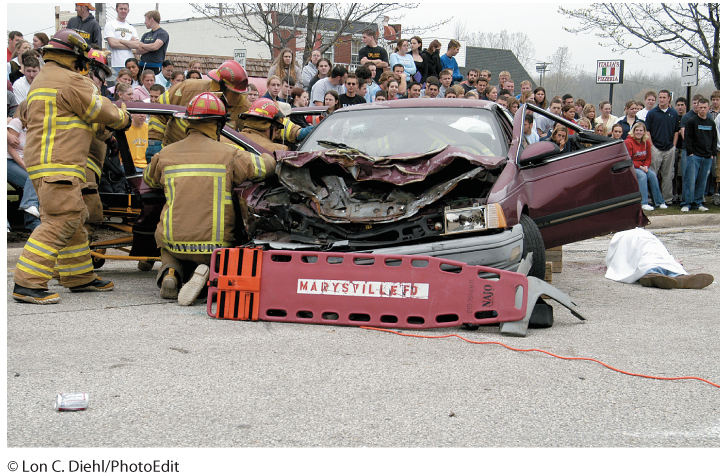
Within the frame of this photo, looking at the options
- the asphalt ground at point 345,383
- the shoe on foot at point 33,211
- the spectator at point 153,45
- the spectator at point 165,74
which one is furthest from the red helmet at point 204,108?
the spectator at point 153,45

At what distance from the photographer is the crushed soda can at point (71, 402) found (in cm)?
331

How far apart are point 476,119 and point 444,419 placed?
381cm

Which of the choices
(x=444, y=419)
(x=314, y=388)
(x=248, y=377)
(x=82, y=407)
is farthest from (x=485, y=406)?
(x=82, y=407)

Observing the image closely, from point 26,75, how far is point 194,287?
496 centimetres

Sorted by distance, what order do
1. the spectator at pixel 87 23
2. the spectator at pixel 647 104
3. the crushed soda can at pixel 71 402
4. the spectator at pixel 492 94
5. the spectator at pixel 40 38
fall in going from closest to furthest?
the crushed soda can at pixel 71 402
the spectator at pixel 40 38
the spectator at pixel 87 23
the spectator at pixel 492 94
the spectator at pixel 647 104

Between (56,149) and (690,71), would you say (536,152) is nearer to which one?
(56,149)

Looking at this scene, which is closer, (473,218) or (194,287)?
(473,218)

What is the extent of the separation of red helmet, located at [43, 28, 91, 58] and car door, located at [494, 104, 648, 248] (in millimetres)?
3675

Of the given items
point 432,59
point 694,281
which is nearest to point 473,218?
point 694,281

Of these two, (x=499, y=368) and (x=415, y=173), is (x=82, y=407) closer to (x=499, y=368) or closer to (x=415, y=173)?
(x=499, y=368)

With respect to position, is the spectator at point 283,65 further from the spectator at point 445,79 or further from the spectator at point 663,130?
the spectator at point 663,130

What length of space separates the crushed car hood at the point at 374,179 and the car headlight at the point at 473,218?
0.17 meters

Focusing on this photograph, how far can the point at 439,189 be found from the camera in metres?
5.29

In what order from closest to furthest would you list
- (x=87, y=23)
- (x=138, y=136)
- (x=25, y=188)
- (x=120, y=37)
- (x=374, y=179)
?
1. (x=374, y=179)
2. (x=25, y=188)
3. (x=138, y=136)
4. (x=87, y=23)
5. (x=120, y=37)
